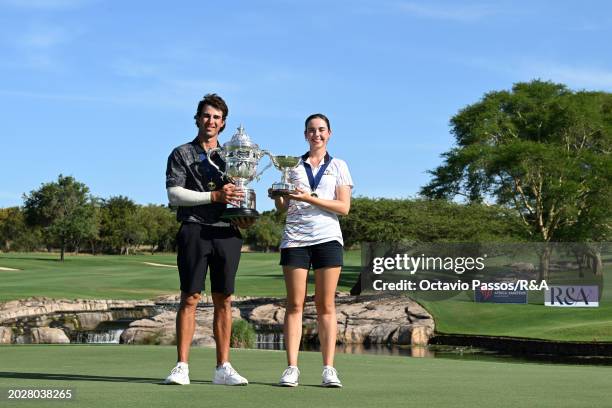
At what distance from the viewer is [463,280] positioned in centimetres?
3378

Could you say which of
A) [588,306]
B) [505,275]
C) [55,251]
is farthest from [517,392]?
[55,251]

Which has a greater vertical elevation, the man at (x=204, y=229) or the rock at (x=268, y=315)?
the man at (x=204, y=229)

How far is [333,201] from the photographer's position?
6.76 metres

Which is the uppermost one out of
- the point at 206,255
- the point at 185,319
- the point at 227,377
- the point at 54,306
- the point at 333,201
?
the point at 333,201

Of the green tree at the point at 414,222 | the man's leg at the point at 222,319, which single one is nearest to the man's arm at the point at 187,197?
the man's leg at the point at 222,319

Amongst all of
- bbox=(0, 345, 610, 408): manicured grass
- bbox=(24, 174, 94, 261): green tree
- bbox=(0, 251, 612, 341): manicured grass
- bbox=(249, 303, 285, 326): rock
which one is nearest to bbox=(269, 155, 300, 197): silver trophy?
bbox=(0, 345, 610, 408): manicured grass

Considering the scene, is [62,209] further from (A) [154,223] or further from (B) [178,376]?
(B) [178,376]

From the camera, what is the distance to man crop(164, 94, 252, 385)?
6.79 m

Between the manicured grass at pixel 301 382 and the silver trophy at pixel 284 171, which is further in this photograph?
the silver trophy at pixel 284 171

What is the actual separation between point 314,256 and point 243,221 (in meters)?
0.58

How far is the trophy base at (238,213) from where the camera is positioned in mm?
6723

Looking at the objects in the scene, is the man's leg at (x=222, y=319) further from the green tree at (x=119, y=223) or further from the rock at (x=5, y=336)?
the green tree at (x=119, y=223)

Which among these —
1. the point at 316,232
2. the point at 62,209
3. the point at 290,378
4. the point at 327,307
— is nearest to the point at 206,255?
the point at 316,232

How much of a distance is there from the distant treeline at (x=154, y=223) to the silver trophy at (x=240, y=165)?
3.12 meters
